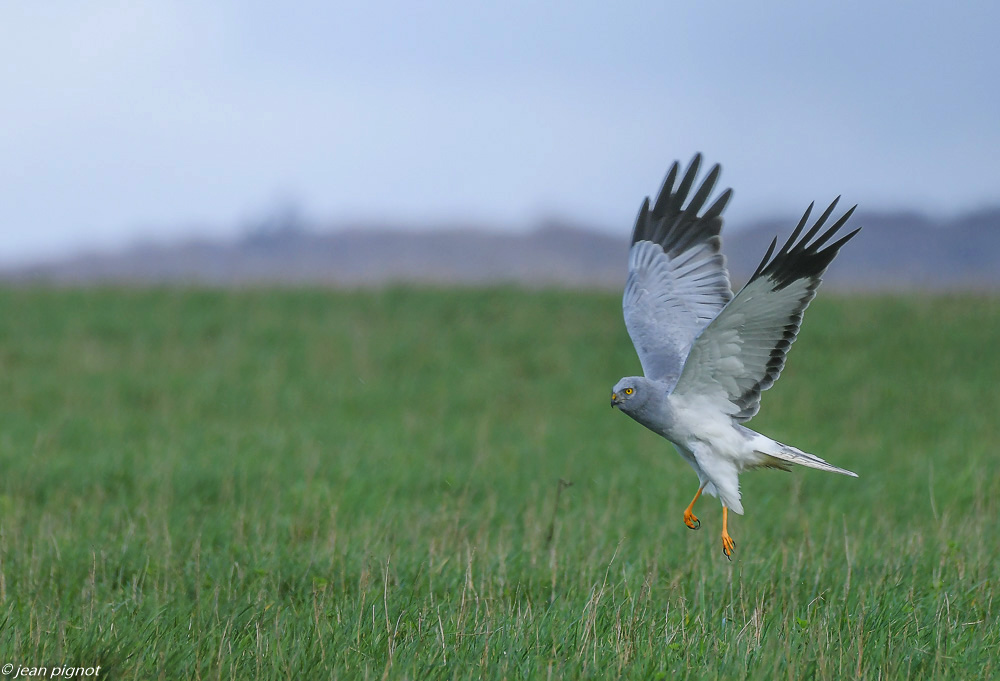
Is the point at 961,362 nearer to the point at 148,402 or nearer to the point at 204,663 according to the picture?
the point at 148,402

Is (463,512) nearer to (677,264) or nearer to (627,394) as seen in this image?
(677,264)

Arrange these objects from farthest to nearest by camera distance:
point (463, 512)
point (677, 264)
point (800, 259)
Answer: point (463, 512) → point (677, 264) → point (800, 259)

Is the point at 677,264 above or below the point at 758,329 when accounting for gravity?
above

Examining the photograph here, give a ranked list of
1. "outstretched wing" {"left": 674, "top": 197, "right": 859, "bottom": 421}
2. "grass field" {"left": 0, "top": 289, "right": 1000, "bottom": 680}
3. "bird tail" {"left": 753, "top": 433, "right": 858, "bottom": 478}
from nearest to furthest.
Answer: "grass field" {"left": 0, "top": 289, "right": 1000, "bottom": 680} < "outstretched wing" {"left": 674, "top": 197, "right": 859, "bottom": 421} < "bird tail" {"left": 753, "top": 433, "right": 858, "bottom": 478}

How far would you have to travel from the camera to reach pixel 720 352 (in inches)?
183

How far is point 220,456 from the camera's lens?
30.5 feet

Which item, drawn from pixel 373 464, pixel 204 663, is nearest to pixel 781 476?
pixel 373 464

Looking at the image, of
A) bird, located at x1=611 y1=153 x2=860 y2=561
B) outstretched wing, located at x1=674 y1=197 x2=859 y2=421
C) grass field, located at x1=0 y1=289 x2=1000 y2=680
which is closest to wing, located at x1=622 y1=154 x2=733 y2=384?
bird, located at x1=611 y1=153 x2=860 y2=561

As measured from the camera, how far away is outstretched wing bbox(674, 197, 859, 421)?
14.5ft

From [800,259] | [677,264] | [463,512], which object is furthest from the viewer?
[463,512]

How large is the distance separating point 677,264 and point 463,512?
247 cm

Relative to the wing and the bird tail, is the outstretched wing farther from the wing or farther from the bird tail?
the wing

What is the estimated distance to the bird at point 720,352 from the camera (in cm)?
445

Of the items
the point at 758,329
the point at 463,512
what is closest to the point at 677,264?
the point at 758,329
